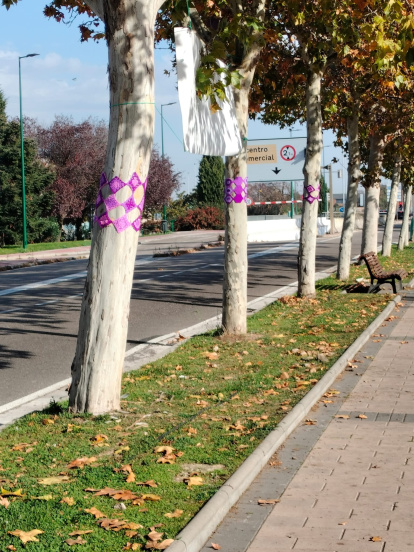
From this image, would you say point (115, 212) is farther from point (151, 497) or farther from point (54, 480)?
point (151, 497)

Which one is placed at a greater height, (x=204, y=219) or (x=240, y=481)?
(x=240, y=481)

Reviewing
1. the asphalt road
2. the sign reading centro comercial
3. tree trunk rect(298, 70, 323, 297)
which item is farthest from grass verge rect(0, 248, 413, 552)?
the sign reading centro comercial

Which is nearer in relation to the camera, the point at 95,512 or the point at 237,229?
the point at 95,512

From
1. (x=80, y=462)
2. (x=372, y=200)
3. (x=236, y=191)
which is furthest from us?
(x=372, y=200)

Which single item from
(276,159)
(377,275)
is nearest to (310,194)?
(377,275)

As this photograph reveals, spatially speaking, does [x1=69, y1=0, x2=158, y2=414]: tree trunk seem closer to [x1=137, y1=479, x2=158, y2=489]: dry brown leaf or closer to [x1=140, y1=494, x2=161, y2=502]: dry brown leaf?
[x1=137, y1=479, x2=158, y2=489]: dry brown leaf

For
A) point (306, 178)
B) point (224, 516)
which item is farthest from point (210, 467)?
point (306, 178)

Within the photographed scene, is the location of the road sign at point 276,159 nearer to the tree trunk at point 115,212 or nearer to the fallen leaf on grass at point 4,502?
the tree trunk at point 115,212

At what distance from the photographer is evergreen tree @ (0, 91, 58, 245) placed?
48.2 metres

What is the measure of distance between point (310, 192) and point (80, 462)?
11858 mm

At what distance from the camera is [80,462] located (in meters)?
6.12

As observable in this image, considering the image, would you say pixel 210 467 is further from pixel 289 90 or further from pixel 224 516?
pixel 289 90

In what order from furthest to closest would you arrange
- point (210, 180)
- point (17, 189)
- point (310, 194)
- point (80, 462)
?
point (210, 180) → point (17, 189) → point (310, 194) → point (80, 462)

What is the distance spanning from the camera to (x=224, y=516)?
17.0 ft
